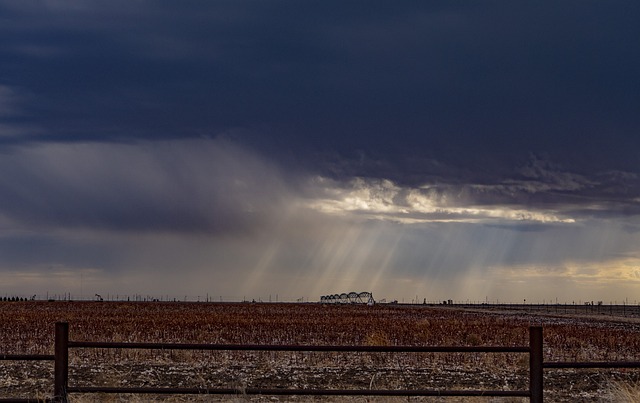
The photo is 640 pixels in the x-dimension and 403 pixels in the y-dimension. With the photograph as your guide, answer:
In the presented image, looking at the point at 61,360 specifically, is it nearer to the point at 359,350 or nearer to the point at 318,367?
the point at 359,350

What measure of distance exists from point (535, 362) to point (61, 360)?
707cm

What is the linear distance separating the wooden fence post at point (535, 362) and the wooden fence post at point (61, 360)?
6.86m

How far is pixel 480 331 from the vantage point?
143ft

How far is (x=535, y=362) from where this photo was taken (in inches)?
472

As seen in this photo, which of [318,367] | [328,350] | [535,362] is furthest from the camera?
[318,367]

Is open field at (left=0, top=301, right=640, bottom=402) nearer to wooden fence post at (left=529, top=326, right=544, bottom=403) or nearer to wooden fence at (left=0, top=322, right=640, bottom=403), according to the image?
wooden fence at (left=0, top=322, right=640, bottom=403)

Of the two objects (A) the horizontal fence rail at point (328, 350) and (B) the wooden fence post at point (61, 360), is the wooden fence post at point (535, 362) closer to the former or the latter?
(A) the horizontal fence rail at point (328, 350)

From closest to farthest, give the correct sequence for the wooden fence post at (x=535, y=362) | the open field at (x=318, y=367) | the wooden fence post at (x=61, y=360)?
the wooden fence post at (x=535, y=362), the wooden fence post at (x=61, y=360), the open field at (x=318, y=367)

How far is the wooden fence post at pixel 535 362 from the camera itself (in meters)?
11.9

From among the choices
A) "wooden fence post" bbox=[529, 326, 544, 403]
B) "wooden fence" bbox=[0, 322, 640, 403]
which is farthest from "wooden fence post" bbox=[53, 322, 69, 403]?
"wooden fence post" bbox=[529, 326, 544, 403]

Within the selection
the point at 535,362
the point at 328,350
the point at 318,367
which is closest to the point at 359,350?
the point at 328,350

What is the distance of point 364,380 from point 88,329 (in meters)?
23.6

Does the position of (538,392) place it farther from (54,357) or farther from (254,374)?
(254,374)

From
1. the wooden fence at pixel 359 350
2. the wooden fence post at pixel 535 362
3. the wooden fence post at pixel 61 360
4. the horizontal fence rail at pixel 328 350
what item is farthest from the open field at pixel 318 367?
the wooden fence post at pixel 535 362
